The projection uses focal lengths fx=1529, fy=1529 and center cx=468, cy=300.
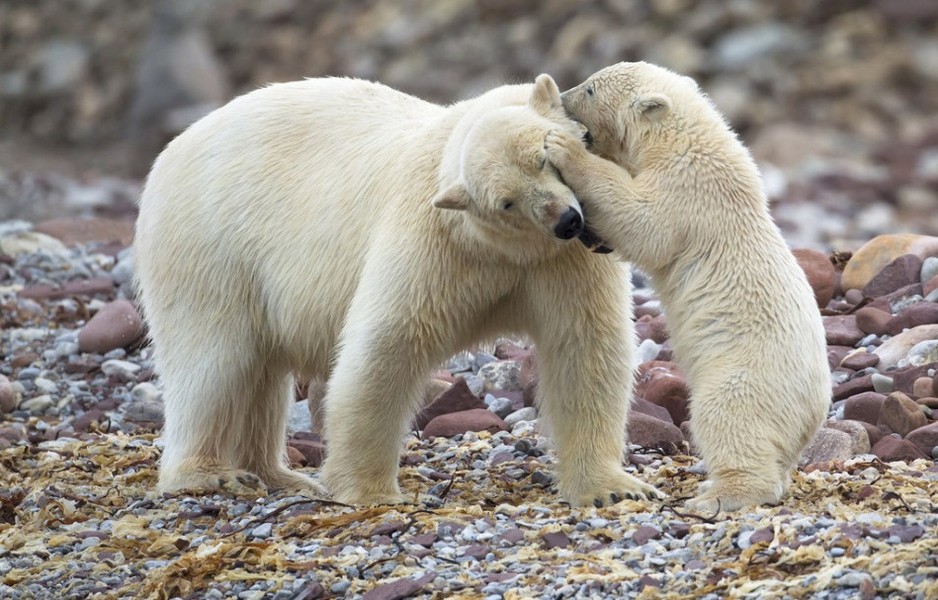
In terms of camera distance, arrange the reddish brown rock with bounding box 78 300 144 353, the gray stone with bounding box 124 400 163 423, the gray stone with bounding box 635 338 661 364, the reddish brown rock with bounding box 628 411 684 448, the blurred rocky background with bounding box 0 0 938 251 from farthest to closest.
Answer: the blurred rocky background with bounding box 0 0 938 251 → the reddish brown rock with bounding box 78 300 144 353 → the gray stone with bounding box 124 400 163 423 → the gray stone with bounding box 635 338 661 364 → the reddish brown rock with bounding box 628 411 684 448

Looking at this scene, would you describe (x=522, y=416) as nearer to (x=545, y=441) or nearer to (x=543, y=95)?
(x=545, y=441)

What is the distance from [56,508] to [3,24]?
60.8ft

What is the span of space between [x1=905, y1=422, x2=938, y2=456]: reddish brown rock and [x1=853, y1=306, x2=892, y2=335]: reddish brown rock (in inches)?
56.2

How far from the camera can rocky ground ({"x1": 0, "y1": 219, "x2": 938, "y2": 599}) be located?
4809mm

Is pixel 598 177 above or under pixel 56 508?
above

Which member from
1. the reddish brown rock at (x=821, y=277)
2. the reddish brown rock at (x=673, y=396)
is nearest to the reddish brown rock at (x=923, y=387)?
the reddish brown rock at (x=673, y=396)

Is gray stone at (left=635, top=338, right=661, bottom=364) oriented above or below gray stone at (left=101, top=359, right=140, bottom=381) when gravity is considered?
above

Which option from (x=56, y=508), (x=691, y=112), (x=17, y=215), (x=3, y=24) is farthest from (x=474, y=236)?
(x=3, y=24)

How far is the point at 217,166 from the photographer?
6.84 m

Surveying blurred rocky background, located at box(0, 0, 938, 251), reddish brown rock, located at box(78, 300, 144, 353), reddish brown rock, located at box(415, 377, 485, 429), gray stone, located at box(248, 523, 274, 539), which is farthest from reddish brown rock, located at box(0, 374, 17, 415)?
blurred rocky background, located at box(0, 0, 938, 251)


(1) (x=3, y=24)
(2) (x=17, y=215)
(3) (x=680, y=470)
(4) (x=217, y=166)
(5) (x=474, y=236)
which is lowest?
(3) (x=680, y=470)

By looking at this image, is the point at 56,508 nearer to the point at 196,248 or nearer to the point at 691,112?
the point at 196,248

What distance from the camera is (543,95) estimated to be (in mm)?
5879

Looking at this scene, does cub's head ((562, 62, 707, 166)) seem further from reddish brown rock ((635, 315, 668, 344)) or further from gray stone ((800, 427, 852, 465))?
reddish brown rock ((635, 315, 668, 344))
